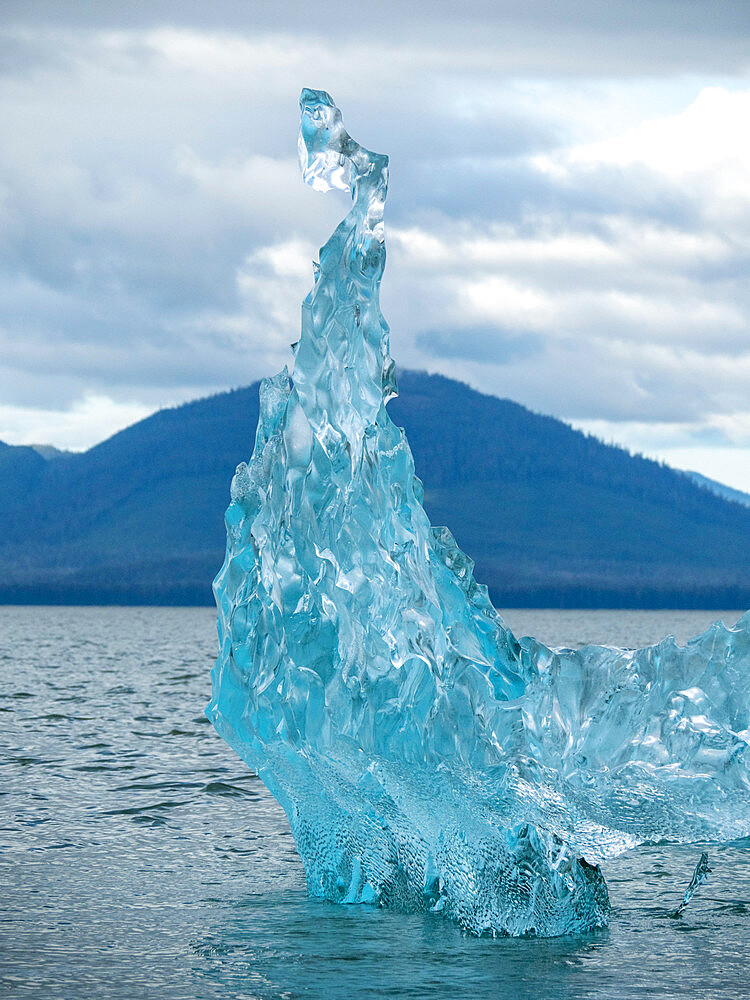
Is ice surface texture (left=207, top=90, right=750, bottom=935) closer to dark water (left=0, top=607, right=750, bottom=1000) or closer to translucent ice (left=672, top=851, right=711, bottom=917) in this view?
dark water (left=0, top=607, right=750, bottom=1000)

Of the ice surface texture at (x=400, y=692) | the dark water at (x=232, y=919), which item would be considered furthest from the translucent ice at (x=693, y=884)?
the ice surface texture at (x=400, y=692)

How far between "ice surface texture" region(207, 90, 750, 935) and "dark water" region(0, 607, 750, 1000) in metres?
0.71

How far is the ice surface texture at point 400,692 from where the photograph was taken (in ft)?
41.8

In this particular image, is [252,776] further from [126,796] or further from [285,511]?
[285,511]

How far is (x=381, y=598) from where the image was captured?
1355 cm

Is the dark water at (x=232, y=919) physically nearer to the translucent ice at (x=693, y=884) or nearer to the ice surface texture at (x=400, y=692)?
the translucent ice at (x=693, y=884)

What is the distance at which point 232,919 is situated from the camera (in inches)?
520

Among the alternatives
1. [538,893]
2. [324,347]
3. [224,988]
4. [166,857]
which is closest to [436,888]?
[538,893]

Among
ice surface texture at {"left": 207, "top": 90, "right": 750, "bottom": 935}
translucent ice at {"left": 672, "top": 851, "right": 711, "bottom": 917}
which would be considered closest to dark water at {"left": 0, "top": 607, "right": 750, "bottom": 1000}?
translucent ice at {"left": 672, "top": 851, "right": 711, "bottom": 917}

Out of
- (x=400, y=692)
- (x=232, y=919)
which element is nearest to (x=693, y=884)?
(x=400, y=692)

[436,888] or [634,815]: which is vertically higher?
[634,815]

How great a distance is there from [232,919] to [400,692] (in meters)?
2.73

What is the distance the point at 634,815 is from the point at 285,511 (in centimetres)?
451

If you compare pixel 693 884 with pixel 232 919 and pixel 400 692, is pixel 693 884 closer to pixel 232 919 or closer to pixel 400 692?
pixel 400 692
